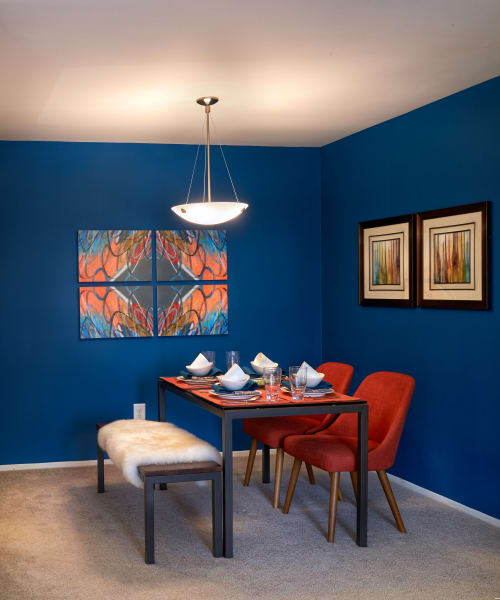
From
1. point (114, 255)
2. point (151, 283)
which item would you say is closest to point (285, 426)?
point (151, 283)

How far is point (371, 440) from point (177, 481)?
116 cm

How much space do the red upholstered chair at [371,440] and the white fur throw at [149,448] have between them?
0.51 metres

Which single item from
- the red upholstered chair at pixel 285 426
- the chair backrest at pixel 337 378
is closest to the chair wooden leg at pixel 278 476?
the red upholstered chair at pixel 285 426

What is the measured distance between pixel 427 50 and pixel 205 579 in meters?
2.57

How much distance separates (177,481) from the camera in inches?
130

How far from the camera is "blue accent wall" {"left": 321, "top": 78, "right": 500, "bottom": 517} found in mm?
3877

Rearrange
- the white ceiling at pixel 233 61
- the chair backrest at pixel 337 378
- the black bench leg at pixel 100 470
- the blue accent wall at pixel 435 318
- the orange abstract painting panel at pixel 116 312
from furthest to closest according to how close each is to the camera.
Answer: the orange abstract painting panel at pixel 116 312 < the black bench leg at pixel 100 470 < the chair backrest at pixel 337 378 < the blue accent wall at pixel 435 318 < the white ceiling at pixel 233 61

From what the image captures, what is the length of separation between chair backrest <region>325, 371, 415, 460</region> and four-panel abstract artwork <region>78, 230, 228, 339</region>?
1726 millimetres

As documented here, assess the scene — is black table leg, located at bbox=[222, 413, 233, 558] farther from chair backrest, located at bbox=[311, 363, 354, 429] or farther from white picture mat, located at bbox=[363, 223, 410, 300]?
white picture mat, located at bbox=[363, 223, 410, 300]

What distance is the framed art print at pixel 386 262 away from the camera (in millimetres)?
4602

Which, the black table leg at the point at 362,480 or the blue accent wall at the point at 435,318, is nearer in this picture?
the black table leg at the point at 362,480

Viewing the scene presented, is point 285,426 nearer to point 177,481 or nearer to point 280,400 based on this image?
point 280,400

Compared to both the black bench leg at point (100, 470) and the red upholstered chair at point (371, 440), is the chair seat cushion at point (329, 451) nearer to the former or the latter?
the red upholstered chair at point (371, 440)

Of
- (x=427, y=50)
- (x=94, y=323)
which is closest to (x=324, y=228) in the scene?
(x=94, y=323)
